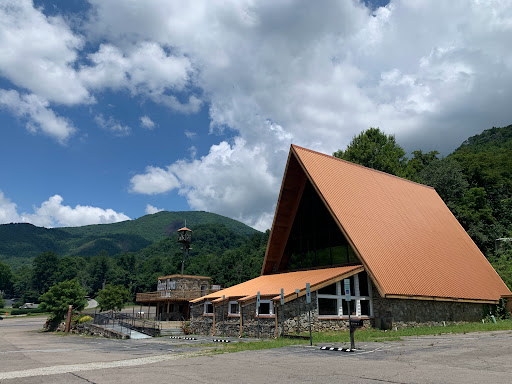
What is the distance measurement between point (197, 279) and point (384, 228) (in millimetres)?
26100

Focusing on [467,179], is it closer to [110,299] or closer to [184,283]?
[184,283]

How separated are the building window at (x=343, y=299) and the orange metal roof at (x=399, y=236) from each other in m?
1.58

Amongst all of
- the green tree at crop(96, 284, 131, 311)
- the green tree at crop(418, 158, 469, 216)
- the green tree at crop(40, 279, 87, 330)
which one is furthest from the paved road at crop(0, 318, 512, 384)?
the green tree at crop(96, 284, 131, 311)

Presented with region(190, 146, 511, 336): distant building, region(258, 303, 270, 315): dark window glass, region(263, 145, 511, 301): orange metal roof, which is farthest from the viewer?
region(258, 303, 270, 315): dark window glass

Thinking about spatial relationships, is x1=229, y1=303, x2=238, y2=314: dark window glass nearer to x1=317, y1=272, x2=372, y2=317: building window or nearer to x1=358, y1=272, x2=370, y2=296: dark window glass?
x1=317, y1=272, x2=372, y2=317: building window

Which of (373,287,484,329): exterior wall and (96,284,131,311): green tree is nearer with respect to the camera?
(373,287,484,329): exterior wall

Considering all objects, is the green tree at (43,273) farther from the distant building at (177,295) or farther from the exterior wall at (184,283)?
the exterior wall at (184,283)

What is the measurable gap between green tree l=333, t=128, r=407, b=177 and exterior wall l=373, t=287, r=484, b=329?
74.4 ft

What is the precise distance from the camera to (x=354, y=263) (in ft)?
72.1

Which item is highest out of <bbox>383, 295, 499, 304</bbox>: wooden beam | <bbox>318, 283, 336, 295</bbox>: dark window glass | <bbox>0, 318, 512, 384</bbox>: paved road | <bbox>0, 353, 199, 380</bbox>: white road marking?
<bbox>318, 283, 336, 295</bbox>: dark window glass

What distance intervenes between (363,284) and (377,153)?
27.7 metres

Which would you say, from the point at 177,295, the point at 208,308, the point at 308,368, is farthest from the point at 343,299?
the point at 177,295

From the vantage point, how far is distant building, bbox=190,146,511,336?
19.9 m

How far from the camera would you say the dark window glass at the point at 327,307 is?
19984mm
